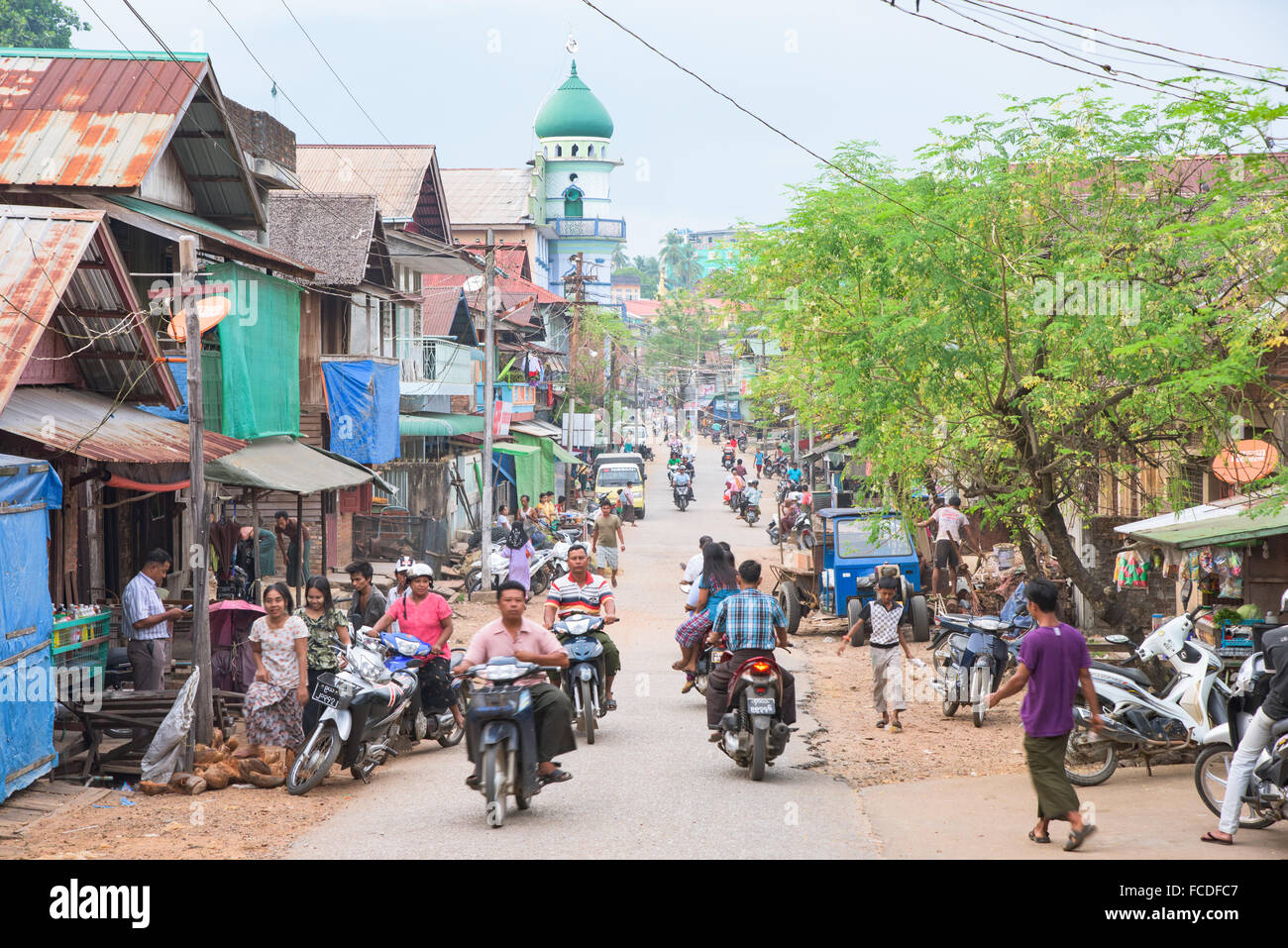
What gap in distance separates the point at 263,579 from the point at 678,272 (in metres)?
150

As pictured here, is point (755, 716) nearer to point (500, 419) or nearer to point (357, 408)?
point (357, 408)

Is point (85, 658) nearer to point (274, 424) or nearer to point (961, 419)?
point (274, 424)

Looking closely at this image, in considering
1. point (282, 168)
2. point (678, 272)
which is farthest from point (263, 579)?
point (678, 272)

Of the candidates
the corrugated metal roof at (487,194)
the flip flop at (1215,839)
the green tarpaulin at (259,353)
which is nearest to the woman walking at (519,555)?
the green tarpaulin at (259,353)

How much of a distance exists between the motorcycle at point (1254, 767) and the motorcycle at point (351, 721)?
595 centimetres

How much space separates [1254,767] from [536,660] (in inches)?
179

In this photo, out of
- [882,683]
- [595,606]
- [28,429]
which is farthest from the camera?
[882,683]

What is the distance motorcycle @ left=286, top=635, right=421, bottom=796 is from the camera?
9406 mm

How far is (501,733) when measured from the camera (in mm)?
8086

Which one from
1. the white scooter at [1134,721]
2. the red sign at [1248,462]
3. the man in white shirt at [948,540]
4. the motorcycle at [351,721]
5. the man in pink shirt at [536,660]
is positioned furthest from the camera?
the man in white shirt at [948,540]

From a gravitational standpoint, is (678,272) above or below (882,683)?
above

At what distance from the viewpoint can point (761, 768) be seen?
9.55m

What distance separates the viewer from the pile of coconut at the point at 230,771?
9.66 metres

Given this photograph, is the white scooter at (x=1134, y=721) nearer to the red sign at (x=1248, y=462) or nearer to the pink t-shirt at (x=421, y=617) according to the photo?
the red sign at (x=1248, y=462)
